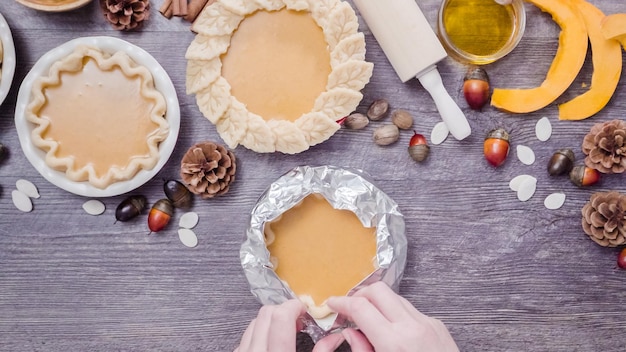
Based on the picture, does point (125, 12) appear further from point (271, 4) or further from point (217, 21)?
point (271, 4)

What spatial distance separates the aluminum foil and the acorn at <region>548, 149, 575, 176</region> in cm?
37

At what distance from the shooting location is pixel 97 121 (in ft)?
4.31

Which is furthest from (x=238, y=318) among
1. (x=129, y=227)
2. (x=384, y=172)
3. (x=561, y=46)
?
(x=561, y=46)

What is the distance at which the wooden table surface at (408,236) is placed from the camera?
4.60 ft

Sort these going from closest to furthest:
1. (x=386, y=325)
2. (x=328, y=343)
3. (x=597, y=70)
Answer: (x=386, y=325)
(x=328, y=343)
(x=597, y=70)

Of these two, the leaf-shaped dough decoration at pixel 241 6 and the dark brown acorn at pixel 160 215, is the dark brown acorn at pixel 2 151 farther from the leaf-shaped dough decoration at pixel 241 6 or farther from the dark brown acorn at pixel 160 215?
the leaf-shaped dough decoration at pixel 241 6

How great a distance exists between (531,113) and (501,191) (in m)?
0.19

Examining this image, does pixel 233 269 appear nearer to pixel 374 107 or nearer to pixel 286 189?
pixel 286 189

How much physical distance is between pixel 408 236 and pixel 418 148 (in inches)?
8.3

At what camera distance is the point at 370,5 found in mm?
1292

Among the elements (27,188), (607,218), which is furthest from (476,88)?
(27,188)

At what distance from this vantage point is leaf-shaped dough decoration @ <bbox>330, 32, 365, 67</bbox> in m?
1.28

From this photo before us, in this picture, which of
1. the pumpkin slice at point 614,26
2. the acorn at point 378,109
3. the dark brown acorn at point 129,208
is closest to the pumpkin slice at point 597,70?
the pumpkin slice at point 614,26

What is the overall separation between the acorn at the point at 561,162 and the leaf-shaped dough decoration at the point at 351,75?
0.47 m
